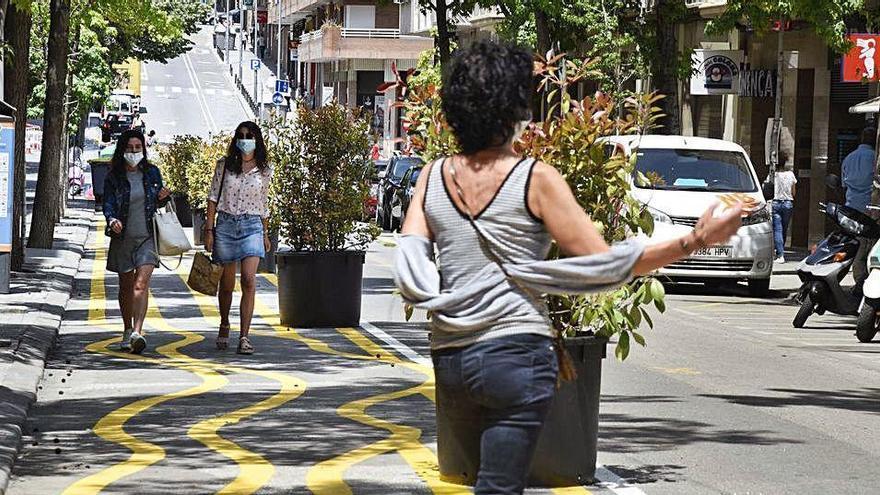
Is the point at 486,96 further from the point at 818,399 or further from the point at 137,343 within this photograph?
the point at 137,343

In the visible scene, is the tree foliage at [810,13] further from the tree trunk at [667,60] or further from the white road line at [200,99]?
the white road line at [200,99]

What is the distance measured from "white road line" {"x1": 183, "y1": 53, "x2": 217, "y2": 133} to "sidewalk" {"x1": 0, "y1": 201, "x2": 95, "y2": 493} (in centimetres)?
7353

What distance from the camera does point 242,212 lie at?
49.7 feet

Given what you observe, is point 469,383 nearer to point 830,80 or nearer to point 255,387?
point 255,387

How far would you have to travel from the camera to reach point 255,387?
42.1ft

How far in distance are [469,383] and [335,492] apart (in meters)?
3.41

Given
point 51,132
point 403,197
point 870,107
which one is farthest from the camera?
point 403,197

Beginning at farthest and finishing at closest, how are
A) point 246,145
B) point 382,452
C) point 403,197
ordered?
point 403,197
point 246,145
point 382,452

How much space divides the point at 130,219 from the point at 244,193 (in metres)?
0.93

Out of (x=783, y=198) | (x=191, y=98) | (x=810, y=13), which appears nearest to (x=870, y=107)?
(x=810, y=13)

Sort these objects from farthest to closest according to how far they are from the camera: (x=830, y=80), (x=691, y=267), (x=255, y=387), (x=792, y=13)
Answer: (x=830, y=80) → (x=792, y=13) → (x=691, y=267) → (x=255, y=387)

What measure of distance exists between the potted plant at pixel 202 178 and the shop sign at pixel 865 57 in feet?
34.0

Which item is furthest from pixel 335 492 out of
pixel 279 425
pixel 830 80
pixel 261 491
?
pixel 830 80

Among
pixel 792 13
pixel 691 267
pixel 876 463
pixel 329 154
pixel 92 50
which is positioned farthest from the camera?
pixel 92 50
